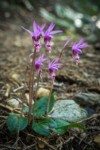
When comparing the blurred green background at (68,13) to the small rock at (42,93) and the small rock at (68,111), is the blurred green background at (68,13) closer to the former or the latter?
the small rock at (42,93)

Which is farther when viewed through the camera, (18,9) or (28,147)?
(18,9)

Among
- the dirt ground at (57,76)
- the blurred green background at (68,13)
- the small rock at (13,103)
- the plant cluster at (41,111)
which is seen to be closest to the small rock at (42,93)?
the dirt ground at (57,76)

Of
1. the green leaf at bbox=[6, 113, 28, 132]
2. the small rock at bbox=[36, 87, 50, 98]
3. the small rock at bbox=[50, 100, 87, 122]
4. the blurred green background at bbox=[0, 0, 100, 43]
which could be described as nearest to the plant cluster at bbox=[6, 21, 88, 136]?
the green leaf at bbox=[6, 113, 28, 132]

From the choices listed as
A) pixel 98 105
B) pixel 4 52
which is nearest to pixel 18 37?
pixel 4 52

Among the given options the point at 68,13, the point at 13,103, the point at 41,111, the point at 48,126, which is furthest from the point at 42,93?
the point at 68,13

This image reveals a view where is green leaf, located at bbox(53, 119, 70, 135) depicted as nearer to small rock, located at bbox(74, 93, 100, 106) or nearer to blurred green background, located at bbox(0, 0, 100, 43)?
small rock, located at bbox(74, 93, 100, 106)

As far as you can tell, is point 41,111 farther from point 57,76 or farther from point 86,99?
point 57,76

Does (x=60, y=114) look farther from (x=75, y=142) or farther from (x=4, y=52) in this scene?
(x=4, y=52)
